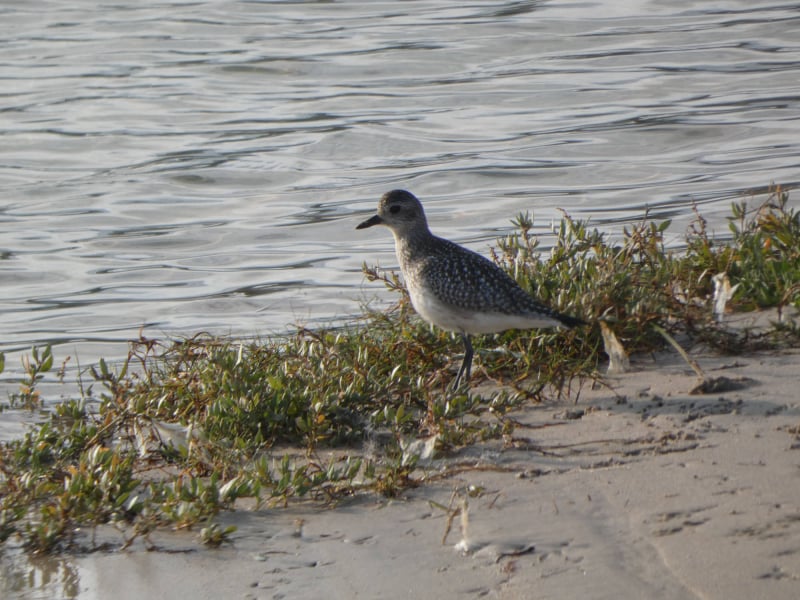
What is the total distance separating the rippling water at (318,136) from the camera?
11.6 meters

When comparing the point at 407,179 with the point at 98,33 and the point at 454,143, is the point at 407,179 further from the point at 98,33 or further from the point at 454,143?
the point at 98,33

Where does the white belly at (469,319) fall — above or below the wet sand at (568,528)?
above

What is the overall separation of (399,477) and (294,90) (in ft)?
43.8

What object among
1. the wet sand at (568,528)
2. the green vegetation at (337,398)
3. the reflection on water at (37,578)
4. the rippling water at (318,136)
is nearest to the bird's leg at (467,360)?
the green vegetation at (337,398)

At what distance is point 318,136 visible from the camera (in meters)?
15.9

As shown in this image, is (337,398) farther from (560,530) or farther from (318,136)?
(318,136)

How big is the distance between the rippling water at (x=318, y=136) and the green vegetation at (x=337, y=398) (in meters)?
2.84

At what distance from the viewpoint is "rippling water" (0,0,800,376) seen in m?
11.6

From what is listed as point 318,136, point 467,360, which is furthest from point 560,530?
point 318,136

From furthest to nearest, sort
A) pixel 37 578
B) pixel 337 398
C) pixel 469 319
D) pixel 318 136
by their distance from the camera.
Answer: pixel 318 136
pixel 469 319
pixel 337 398
pixel 37 578

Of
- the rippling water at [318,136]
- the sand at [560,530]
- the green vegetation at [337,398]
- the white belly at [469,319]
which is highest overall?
the rippling water at [318,136]

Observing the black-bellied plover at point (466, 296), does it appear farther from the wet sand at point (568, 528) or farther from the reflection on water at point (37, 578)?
the reflection on water at point (37, 578)

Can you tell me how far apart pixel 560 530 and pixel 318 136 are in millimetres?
11588

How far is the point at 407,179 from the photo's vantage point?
46.3 feet
